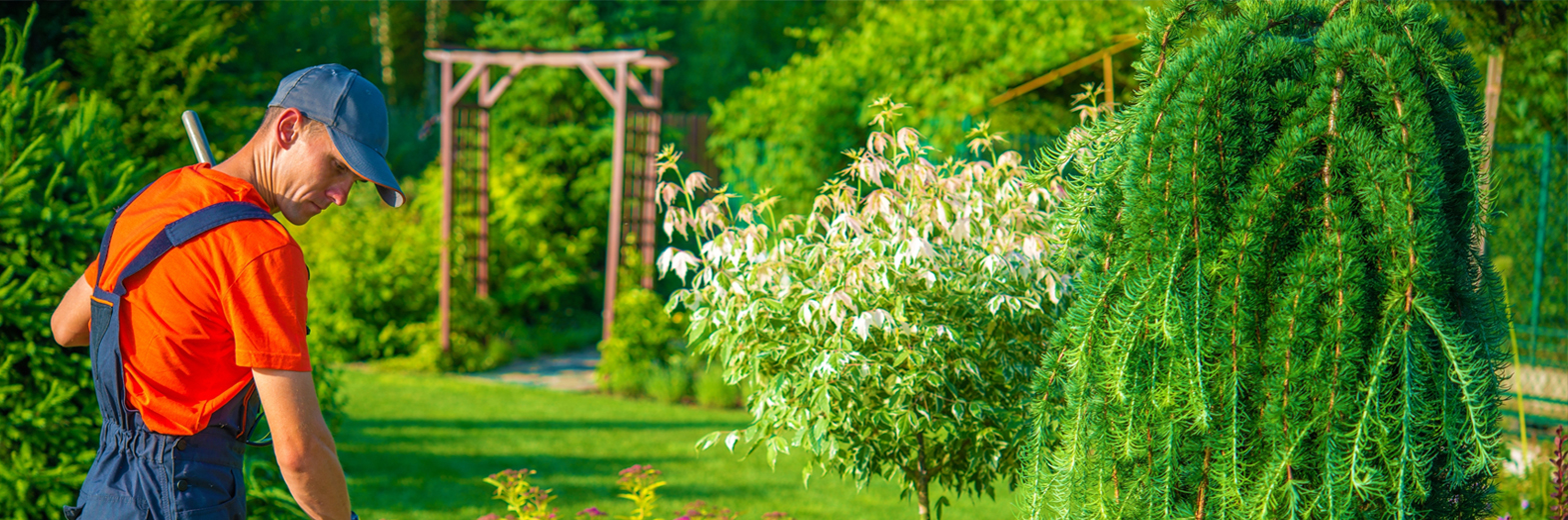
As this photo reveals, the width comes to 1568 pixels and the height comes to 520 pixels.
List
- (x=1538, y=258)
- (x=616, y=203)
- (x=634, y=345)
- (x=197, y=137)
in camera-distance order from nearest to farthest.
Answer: (x=197, y=137)
(x=1538, y=258)
(x=634, y=345)
(x=616, y=203)

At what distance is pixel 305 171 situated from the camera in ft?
6.21

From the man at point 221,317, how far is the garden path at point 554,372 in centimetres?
684

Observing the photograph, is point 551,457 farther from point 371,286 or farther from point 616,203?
point 371,286

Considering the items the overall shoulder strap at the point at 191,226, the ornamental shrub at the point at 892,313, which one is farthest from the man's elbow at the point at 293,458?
the ornamental shrub at the point at 892,313

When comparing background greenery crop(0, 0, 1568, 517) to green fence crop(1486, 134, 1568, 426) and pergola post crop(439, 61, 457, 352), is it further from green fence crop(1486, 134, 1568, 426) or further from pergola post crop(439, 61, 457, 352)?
pergola post crop(439, 61, 457, 352)

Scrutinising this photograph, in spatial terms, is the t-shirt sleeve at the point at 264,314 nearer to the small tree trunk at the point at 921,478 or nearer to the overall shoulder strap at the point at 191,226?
the overall shoulder strap at the point at 191,226

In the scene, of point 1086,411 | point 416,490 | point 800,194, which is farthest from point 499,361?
point 1086,411

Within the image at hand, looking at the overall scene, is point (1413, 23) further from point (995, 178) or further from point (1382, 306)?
point (995, 178)

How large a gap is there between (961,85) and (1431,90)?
682cm

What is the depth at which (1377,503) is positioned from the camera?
219 centimetres

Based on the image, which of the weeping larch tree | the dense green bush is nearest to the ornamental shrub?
the weeping larch tree

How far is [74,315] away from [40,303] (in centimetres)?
142

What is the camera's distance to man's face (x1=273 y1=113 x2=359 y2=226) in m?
1.88

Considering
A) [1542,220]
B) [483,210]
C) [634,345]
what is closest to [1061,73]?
[1542,220]
